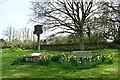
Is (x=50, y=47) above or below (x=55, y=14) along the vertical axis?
below

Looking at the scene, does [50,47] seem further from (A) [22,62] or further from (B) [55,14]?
(A) [22,62]

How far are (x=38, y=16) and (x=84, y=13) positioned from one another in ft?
14.9

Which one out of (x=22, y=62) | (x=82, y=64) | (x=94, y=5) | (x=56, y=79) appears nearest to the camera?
(x=56, y=79)

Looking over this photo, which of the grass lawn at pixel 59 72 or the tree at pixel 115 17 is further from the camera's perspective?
the tree at pixel 115 17

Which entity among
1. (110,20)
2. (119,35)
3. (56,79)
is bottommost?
(56,79)

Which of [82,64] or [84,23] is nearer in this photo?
[82,64]

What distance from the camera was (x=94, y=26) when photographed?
22266 millimetres

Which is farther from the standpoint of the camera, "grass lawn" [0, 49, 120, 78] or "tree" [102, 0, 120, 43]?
Answer: "tree" [102, 0, 120, 43]

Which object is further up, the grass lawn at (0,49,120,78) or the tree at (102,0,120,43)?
the tree at (102,0,120,43)

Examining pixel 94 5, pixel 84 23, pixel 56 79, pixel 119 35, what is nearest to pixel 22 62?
pixel 56 79

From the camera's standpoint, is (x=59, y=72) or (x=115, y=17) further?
(x=115, y=17)

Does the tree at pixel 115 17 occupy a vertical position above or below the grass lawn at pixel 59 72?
above

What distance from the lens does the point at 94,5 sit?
2402 cm

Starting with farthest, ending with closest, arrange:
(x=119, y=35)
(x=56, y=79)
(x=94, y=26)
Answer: (x=119, y=35) → (x=94, y=26) → (x=56, y=79)
